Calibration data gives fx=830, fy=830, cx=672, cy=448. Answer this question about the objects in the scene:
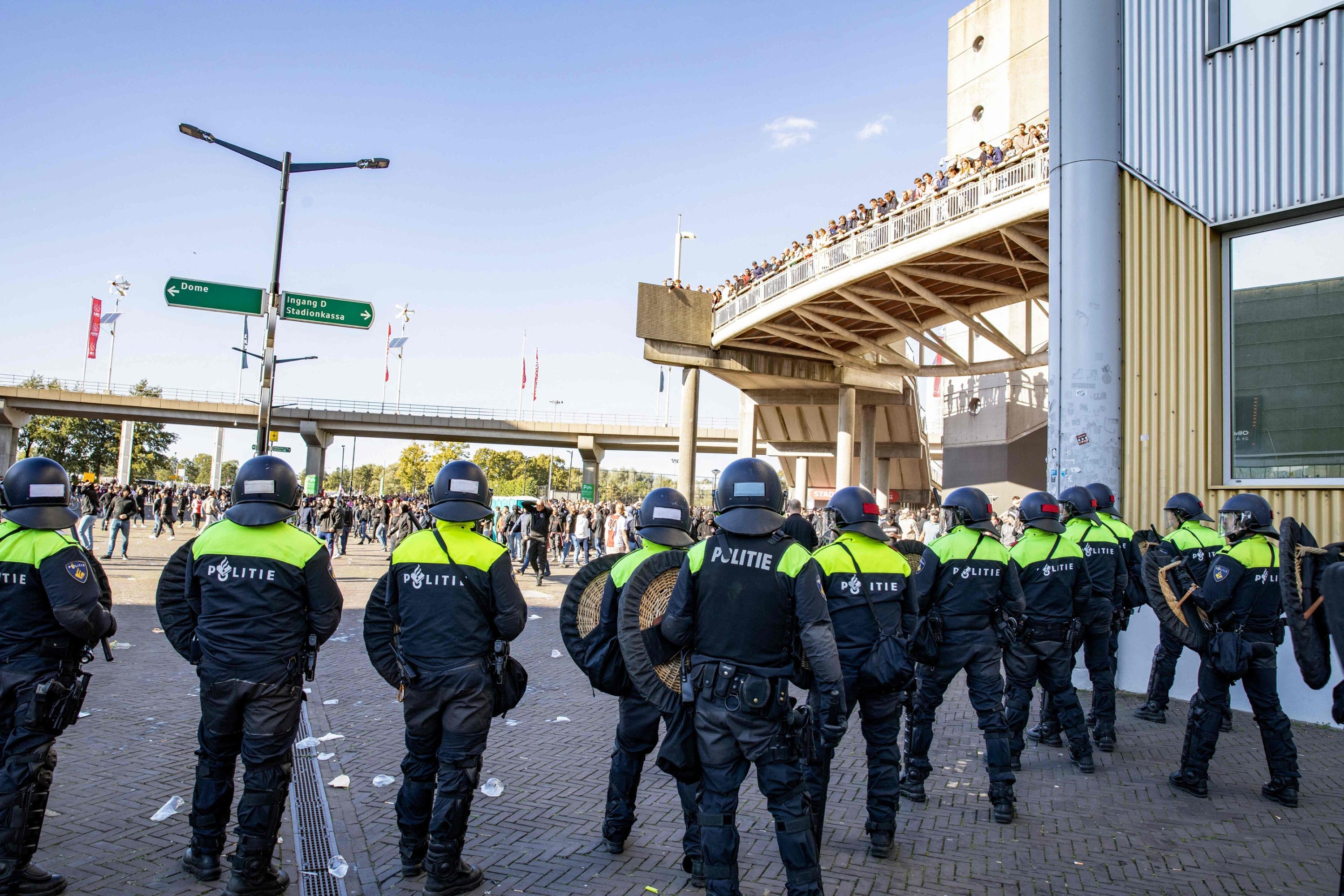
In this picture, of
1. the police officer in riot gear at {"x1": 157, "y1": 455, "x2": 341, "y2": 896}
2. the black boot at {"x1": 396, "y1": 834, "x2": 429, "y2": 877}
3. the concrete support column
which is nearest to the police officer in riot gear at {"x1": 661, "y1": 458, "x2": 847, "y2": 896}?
the black boot at {"x1": 396, "y1": 834, "x2": 429, "y2": 877}

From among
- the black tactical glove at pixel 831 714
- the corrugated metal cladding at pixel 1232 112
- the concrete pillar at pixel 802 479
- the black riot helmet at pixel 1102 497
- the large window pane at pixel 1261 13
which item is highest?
the large window pane at pixel 1261 13

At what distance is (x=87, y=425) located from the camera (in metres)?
61.0

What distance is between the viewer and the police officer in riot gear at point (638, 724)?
4418 millimetres

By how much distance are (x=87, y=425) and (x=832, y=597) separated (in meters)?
71.3

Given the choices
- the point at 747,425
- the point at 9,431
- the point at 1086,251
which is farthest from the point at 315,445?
the point at 1086,251

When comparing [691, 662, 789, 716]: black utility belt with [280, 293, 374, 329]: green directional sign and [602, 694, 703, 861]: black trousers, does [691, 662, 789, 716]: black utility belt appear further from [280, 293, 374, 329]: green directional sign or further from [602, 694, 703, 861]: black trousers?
[280, 293, 374, 329]: green directional sign

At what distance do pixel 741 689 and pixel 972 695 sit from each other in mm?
2624

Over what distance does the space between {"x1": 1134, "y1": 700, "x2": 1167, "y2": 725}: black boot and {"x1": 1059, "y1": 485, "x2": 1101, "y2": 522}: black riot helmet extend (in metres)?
1.96

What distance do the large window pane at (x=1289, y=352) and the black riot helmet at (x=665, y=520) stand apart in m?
7.54

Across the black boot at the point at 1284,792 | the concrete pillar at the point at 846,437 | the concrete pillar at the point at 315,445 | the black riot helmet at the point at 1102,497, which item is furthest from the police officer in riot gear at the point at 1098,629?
the concrete pillar at the point at 315,445

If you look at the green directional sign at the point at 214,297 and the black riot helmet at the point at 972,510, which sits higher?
the green directional sign at the point at 214,297

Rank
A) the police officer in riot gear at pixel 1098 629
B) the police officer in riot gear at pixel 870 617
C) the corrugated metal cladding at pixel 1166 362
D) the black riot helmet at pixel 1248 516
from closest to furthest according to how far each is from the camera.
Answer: the police officer in riot gear at pixel 870 617, the black riot helmet at pixel 1248 516, the police officer in riot gear at pixel 1098 629, the corrugated metal cladding at pixel 1166 362

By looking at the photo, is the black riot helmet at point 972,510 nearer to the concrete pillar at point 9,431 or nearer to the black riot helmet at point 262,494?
the black riot helmet at point 262,494

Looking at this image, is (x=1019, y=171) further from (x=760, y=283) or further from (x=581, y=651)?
(x=581, y=651)
